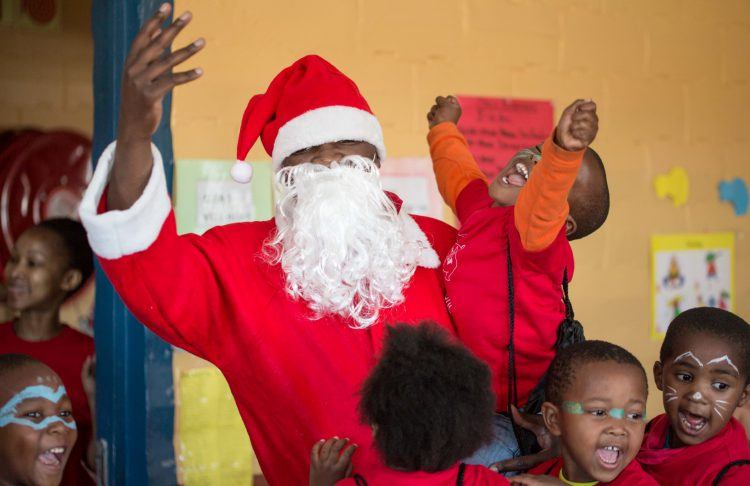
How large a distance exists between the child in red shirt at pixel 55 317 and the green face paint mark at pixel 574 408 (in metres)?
1.56

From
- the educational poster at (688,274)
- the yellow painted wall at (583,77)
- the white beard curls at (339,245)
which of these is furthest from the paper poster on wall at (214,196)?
the educational poster at (688,274)

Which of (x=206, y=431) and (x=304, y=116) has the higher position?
(x=304, y=116)

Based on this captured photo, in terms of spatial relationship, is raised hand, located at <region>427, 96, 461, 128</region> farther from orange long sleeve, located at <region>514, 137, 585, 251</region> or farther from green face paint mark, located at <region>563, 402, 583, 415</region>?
green face paint mark, located at <region>563, 402, 583, 415</region>

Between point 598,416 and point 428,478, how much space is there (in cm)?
48

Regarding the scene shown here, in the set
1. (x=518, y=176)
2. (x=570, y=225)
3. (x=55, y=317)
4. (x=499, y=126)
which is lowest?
(x=55, y=317)

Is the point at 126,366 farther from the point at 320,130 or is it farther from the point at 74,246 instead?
the point at 320,130

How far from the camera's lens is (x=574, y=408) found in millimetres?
1890

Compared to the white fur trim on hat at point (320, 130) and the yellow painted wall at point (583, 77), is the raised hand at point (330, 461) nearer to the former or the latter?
the white fur trim on hat at point (320, 130)

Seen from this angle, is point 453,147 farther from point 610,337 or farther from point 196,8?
point 610,337

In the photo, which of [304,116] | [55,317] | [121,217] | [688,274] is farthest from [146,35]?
[688,274]

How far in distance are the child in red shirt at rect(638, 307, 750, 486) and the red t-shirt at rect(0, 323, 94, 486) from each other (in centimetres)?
172

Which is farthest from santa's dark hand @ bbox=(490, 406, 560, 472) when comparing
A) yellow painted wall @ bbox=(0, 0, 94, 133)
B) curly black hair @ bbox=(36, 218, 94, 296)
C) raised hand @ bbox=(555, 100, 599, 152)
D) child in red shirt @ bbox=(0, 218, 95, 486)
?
yellow painted wall @ bbox=(0, 0, 94, 133)

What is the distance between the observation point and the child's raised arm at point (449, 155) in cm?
230

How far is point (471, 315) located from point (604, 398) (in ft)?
1.09
